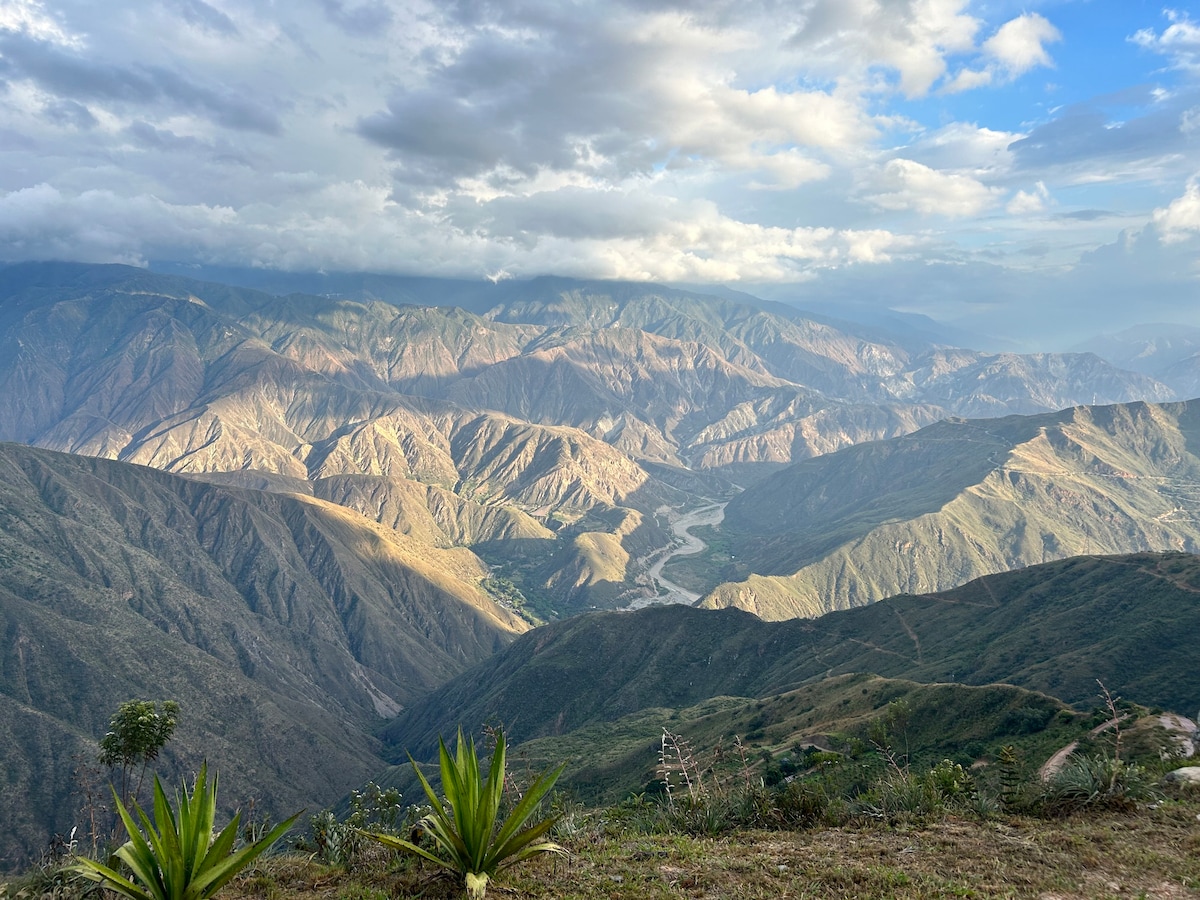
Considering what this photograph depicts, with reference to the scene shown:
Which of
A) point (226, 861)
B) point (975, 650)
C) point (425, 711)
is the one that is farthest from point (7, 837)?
point (975, 650)

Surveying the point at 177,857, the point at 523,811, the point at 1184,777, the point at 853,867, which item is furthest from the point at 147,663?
the point at 1184,777

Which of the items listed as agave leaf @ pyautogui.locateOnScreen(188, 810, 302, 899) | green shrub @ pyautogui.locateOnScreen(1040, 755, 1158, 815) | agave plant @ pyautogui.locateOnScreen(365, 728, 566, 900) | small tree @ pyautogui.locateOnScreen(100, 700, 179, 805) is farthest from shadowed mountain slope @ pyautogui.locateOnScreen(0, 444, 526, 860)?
green shrub @ pyautogui.locateOnScreen(1040, 755, 1158, 815)

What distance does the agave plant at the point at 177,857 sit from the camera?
10875 mm

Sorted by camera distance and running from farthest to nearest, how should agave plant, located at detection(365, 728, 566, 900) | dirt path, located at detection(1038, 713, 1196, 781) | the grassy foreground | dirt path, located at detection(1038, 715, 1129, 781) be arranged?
dirt path, located at detection(1038, 715, 1129, 781) → dirt path, located at detection(1038, 713, 1196, 781) → the grassy foreground → agave plant, located at detection(365, 728, 566, 900)

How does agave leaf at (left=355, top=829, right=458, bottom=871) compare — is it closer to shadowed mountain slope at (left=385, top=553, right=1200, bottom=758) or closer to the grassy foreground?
the grassy foreground

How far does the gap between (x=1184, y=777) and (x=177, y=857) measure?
87.5ft

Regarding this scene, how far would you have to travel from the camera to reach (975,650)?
338 ft

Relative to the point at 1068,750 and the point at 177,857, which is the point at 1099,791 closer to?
the point at 177,857

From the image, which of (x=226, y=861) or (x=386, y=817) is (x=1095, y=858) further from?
(x=386, y=817)

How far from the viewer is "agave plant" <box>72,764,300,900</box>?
10.9 metres

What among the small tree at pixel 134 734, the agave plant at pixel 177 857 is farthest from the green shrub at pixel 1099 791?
the small tree at pixel 134 734

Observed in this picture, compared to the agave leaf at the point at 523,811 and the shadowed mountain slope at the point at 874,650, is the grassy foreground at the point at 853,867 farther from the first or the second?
the shadowed mountain slope at the point at 874,650

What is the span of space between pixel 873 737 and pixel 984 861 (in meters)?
38.4

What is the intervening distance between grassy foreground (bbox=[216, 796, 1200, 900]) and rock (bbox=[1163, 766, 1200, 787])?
3.48m
